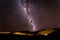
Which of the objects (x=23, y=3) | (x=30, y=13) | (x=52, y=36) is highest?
(x=23, y=3)

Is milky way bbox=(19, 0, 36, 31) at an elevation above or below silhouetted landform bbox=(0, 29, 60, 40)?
above

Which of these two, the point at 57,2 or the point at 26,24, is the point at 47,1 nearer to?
the point at 57,2

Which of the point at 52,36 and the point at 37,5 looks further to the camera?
the point at 37,5

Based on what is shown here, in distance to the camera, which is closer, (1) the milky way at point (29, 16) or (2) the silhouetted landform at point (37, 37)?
(2) the silhouetted landform at point (37, 37)

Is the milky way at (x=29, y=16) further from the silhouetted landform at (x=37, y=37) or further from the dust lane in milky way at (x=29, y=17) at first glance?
the silhouetted landform at (x=37, y=37)

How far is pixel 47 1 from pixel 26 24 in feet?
1.00

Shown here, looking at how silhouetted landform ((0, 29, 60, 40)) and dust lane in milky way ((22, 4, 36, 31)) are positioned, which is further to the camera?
dust lane in milky way ((22, 4, 36, 31))

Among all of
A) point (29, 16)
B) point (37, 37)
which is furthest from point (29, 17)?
point (37, 37)

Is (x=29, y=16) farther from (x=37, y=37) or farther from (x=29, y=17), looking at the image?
(x=37, y=37)

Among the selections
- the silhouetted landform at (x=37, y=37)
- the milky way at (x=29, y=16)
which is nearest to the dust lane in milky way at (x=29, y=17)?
the milky way at (x=29, y=16)

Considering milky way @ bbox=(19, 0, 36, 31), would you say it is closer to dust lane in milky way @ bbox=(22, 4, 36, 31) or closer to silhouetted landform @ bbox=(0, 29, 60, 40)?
dust lane in milky way @ bbox=(22, 4, 36, 31)

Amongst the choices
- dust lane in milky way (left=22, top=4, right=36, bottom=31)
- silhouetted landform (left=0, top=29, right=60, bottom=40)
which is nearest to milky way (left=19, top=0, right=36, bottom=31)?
dust lane in milky way (left=22, top=4, right=36, bottom=31)

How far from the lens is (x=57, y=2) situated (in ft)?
4.06

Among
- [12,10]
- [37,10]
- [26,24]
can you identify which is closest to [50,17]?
[37,10]
